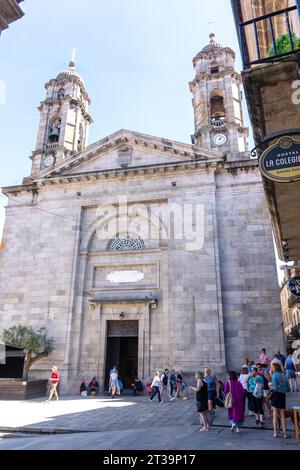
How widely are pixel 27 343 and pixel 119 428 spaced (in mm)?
9174

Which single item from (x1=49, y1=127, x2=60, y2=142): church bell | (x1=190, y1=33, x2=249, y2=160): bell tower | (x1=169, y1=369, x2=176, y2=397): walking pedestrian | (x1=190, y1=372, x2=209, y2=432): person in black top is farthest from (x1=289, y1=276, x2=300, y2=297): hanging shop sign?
(x1=49, y1=127, x2=60, y2=142): church bell

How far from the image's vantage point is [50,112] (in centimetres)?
2731

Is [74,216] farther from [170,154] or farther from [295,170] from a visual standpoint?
[295,170]

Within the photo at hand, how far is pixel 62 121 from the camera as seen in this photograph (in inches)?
1043

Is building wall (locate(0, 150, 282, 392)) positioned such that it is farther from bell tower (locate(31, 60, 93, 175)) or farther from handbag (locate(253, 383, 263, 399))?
handbag (locate(253, 383, 263, 399))

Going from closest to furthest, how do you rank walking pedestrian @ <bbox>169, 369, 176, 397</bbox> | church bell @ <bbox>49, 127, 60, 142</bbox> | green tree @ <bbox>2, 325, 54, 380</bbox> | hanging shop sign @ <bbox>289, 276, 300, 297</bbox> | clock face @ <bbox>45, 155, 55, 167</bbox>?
hanging shop sign @ <bbox>289, 276, 300, 297</bbox>, walking pedestrian @ <bbox>169, 369, 176, 397</bbox>, green tree @ <bbox>2, 325, 54, 380</bbox>, clock face @ <bbox>45, 155, 55, 167</bbox>, church bell @ <bbox>49, 127, 60, 142</bbox>

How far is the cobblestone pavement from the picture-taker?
7070 millimetres

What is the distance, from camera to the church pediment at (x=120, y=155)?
69.9ft

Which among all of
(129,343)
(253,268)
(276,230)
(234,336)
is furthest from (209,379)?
(129,343)

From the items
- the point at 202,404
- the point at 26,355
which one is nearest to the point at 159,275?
the point at 26,355

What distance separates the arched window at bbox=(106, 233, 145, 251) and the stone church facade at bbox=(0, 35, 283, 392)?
0.07 meters

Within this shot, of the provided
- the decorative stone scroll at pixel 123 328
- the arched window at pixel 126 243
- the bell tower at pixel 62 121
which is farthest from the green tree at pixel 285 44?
the bell tower at pixel 62 121
